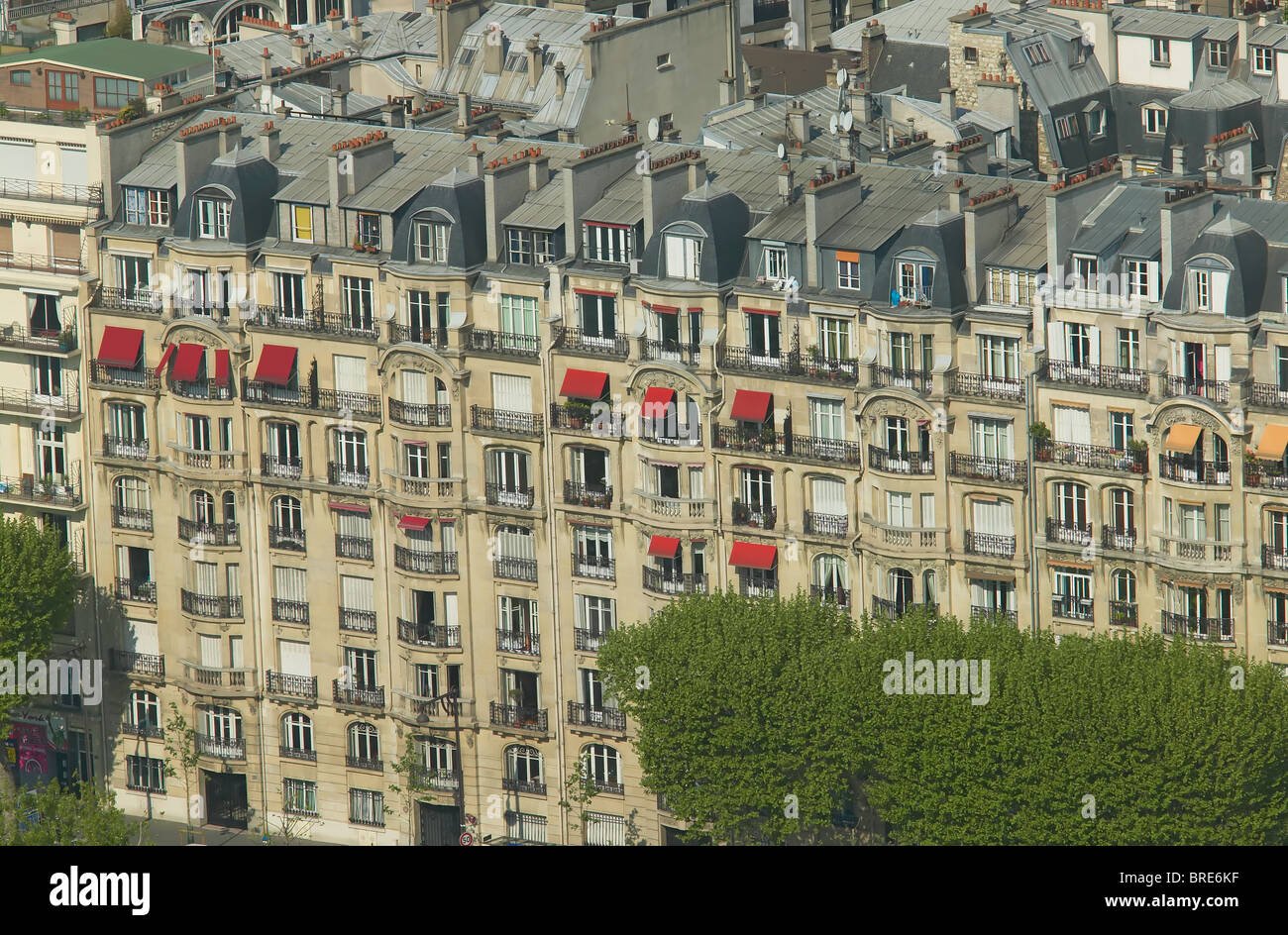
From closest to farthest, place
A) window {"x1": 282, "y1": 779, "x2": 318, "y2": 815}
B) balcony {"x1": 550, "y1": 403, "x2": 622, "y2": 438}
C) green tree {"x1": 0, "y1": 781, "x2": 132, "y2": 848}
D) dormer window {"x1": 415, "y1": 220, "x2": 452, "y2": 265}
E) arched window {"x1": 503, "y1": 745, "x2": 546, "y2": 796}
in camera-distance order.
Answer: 1. green tree {"x1": 0, "y1": 781, "x2": 132, "y2": 848}
2. balcony {"x1": 550, "y1": 403, "x2": 622, "y2": 438}
3. dormer window {"x1": 415, "y1": 220, "x2": 452, "y2": 265}
4. arched window {"x1": 503, "y1": 745, "x2": 546, "y2": 796}
5. window {"x1": 282, "y1": 779, "x2": 318, "y2": 815}

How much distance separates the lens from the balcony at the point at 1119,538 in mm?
106375

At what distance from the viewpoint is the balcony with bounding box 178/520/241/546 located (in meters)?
125

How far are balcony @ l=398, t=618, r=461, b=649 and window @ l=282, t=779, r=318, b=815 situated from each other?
31.2 ft

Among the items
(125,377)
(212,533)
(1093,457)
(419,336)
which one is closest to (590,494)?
(419,336)

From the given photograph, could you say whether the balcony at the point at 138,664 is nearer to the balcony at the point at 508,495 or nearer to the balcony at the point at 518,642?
the balcony at the point at 518,642

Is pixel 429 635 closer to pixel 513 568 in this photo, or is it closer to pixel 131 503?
pixel 513 568

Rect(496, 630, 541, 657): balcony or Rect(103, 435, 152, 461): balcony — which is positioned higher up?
Rect(103, 435, 152, 461): balcony

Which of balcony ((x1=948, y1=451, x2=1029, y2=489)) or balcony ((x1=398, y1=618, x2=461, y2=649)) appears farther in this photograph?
balcony ((x1=398, y1=618, x2=461, y2=649))

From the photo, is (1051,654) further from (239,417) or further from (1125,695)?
(239,417)

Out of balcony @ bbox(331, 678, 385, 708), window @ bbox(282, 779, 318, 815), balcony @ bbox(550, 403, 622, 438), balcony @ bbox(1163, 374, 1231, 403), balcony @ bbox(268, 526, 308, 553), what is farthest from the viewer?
window @ bbox(282, 779, 318, 815)

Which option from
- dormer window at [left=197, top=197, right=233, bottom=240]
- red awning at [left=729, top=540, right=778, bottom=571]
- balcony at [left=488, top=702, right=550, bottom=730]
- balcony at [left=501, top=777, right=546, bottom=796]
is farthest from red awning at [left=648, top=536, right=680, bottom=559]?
dormer window at [left=197, top=197, right=233, bottom=240]

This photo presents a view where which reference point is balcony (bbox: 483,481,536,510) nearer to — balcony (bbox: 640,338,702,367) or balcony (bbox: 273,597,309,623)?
balcony (bbox: 640,338,702,367)

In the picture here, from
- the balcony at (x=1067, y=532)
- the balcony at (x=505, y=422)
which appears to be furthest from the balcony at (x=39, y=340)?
the balcony at (x=1067, y=532)

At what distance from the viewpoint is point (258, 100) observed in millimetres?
132125
